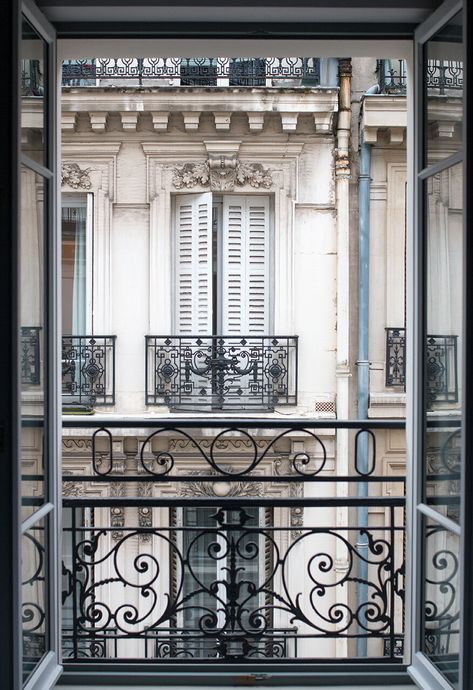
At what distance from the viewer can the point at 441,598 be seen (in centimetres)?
255

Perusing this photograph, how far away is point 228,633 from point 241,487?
4.45m

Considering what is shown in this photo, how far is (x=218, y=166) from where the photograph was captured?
7859 millimetres

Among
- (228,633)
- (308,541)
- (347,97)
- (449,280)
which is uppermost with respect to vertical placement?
(347,97)

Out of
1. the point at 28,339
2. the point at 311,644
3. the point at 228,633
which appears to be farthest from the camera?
the point at 311,644

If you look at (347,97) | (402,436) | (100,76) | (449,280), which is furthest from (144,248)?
(449,280)

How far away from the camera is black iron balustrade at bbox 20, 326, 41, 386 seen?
239 cm

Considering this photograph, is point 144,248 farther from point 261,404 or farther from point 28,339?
point 28,339

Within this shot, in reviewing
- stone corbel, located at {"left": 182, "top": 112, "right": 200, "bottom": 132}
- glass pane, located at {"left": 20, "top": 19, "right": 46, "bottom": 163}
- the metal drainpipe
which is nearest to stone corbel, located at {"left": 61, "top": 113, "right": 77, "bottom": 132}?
stone corbel, located at {"left": 182, "top": 112, "right": 200, "bottom": 132}

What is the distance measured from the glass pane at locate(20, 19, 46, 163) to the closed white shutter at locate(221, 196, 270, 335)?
17.3ft

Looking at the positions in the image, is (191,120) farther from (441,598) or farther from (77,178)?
(441,598)

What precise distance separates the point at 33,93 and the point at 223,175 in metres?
5.37

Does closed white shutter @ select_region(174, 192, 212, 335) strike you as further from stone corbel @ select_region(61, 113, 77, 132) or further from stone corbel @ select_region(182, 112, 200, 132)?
stone corbel @ select_region(61, 113, 77, 132)

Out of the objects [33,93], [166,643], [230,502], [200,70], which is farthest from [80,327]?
[33,93]

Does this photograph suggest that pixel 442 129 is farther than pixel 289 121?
No
